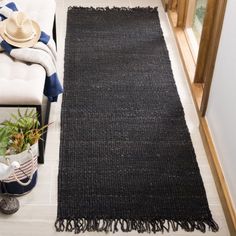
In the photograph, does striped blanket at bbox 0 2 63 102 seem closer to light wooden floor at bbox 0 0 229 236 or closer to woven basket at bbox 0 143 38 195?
light wooden floor at bbox 0 0 229 236

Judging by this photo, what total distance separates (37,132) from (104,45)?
1.44 meters

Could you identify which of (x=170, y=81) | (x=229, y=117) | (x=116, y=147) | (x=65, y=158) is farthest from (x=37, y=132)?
(x=170, y=81)

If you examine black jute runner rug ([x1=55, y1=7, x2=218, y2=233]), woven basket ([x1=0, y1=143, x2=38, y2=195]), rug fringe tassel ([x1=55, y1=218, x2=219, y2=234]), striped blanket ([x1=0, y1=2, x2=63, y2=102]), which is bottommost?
black jute runner rug ([x1=55, y1=7, x2=218, y2=233])

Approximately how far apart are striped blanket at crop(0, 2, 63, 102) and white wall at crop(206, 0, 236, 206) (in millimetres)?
827

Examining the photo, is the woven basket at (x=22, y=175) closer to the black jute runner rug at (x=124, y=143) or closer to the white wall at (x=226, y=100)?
the black jute runner rug at (x=124, y=143)

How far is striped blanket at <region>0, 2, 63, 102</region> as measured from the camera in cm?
220

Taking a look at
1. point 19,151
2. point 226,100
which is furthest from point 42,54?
point 226,100

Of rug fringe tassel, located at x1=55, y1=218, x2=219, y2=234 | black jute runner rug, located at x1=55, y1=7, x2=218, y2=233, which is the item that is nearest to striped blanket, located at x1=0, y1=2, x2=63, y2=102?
black jute runner rug, located at x1=55, y1=7, x2=218, y2=233

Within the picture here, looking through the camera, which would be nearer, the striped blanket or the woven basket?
the woven basket

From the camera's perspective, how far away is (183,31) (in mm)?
3328

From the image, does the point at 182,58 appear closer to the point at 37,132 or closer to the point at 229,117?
the point at 229,117

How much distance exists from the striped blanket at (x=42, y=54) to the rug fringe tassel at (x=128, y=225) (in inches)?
28.5

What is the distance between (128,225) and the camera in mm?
1932

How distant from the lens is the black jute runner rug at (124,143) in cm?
198
